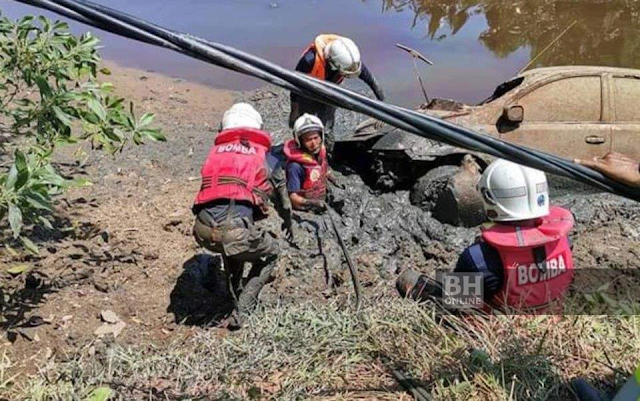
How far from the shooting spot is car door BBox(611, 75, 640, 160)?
7750 millimetres

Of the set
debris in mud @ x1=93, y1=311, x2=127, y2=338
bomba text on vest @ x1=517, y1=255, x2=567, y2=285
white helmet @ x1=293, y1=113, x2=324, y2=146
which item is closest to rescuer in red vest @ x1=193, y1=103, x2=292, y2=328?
debris in mud @ x1=93, y1=311, x2=127, y2=338

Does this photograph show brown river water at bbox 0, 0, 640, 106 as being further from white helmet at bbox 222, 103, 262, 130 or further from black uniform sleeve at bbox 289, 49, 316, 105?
white helmet at bbox 222, 103, 262, 130

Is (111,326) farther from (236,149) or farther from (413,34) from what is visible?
(413,34)

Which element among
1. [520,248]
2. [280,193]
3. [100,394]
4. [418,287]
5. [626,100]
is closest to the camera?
[100,394]

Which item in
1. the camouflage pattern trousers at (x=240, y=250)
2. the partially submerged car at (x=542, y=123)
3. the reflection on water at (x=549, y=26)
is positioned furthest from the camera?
the reflection on water at (x=549, y=26)

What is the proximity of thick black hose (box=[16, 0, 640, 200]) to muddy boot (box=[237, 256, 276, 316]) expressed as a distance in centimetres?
339

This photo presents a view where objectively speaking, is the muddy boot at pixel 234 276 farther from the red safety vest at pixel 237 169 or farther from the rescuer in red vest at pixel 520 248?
the rescuer in red vest at pixel 520 248

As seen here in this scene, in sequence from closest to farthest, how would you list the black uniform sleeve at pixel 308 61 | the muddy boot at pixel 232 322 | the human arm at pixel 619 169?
1. the human arm at pixel 619 169
2. the muddy boot at pixel 232 322
3. the black uniform sleeve at pixel 308 61

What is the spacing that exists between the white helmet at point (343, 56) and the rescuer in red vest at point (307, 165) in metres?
0.91

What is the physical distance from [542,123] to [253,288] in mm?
3861

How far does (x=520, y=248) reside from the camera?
12.6ft

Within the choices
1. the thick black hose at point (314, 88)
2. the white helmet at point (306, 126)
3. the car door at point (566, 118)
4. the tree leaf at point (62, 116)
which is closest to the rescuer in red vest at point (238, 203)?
the tree leaf at point (62, 116)

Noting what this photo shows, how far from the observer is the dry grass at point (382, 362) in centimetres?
346

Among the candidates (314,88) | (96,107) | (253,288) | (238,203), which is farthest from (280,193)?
(314,88)
